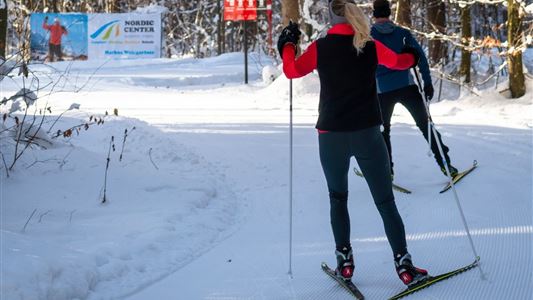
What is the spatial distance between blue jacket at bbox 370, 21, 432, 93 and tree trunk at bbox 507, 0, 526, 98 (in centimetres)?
690

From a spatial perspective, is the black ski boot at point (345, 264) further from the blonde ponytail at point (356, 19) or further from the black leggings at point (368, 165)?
the blonde ponytail at point (356, 19)

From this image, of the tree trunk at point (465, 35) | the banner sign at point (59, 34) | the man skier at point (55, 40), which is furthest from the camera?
the man skier at point (55, 40)

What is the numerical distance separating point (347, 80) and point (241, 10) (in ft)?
58.5

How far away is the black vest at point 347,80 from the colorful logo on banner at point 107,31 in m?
26.6

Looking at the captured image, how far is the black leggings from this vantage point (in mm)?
4164

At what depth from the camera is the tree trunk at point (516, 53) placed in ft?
42.4

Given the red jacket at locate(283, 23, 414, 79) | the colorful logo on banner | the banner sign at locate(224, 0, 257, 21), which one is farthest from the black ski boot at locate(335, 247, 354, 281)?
the colorful logo on banner

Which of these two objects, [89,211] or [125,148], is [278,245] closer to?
[89,211]

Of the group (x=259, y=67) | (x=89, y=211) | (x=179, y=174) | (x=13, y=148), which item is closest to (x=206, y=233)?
(x=89, y=211)

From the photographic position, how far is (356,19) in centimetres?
410

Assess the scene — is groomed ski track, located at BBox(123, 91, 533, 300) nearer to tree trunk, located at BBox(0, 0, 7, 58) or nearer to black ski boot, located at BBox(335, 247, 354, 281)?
black ski boot, located at BBox(335, 247, 354, 281)

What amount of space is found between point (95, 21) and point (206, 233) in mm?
24881

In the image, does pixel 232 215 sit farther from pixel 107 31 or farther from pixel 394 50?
pixel 107 31

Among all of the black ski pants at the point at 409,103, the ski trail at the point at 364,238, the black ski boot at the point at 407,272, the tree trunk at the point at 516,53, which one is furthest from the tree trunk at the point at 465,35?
the black ski boot at the point at 407,272
